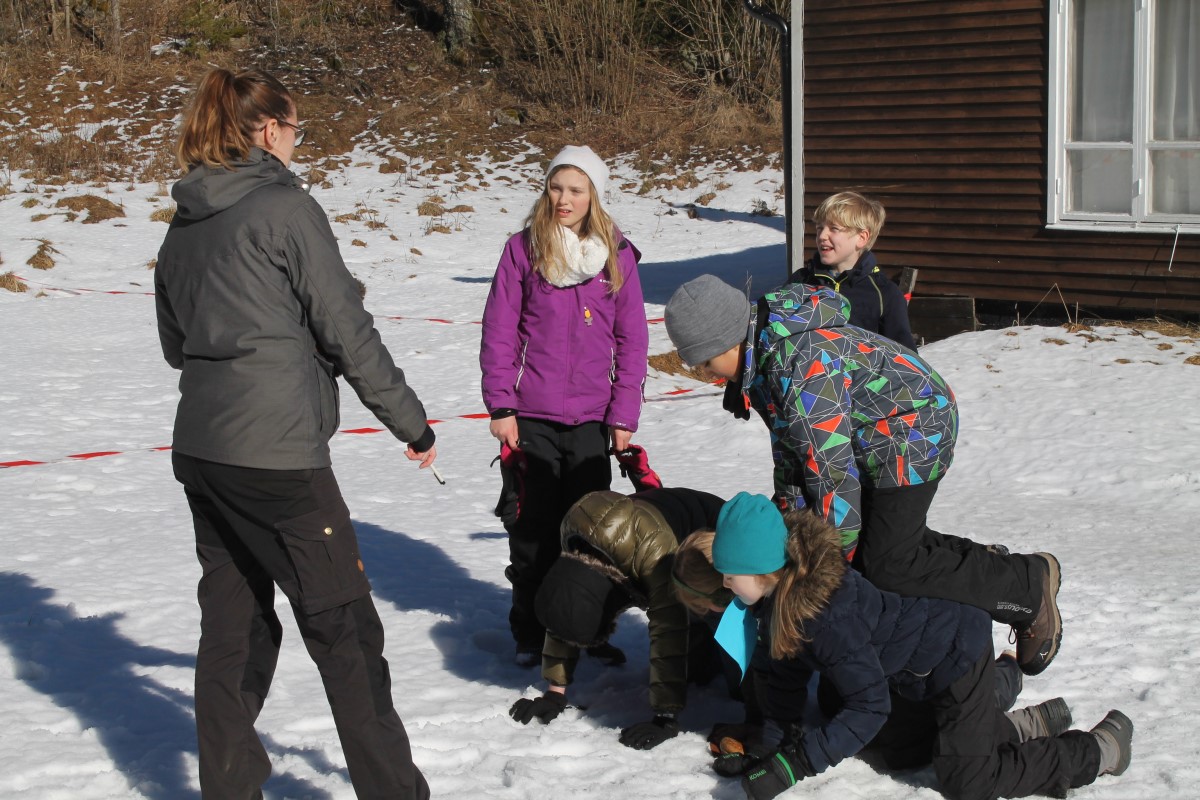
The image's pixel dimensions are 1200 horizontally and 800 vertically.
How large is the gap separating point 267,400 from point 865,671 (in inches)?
65.0

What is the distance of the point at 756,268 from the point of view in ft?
49.5

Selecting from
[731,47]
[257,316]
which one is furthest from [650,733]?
[731,47]

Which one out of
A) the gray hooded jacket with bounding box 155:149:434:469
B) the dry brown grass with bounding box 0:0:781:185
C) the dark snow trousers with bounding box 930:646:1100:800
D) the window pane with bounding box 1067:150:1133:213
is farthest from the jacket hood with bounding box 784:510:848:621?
the dry brown grass with bounding box 0:0:781:185

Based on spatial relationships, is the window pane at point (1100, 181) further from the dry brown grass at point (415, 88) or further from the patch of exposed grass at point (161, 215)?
the patch of exposed grass at point (161, 215)

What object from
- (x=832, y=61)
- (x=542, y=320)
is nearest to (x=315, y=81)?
(x=832, y=61)

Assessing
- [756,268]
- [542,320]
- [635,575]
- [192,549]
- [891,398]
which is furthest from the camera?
[756,268]

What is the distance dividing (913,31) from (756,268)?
4.76m

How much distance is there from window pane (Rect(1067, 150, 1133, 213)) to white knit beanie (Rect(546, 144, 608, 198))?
7035 millimetres

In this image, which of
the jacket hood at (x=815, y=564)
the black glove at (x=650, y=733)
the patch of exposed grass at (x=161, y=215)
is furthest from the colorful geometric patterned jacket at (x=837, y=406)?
the patch of exposed grass at (x=161, y=215)

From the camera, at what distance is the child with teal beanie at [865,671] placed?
3.14 meters

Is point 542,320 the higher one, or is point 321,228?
point 321,228

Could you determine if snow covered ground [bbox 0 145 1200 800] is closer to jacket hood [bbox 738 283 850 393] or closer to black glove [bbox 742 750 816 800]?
black glove [bbox 742 750 816 800]

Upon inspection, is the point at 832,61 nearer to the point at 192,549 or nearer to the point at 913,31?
the point at 913,31

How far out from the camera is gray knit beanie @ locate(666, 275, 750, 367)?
327 centimetres
